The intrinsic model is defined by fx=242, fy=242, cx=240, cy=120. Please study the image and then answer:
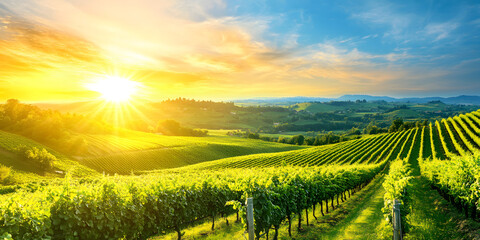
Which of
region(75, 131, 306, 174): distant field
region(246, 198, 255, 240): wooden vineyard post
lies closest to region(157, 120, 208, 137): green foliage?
region(75, 131, 306, 174): distant field

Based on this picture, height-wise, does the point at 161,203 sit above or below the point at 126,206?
below

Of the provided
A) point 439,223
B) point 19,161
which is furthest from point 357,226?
point 19,161

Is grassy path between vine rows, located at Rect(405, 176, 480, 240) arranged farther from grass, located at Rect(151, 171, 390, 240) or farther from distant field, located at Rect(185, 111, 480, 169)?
distant field, located at Rect(185, 111, 480, 169)

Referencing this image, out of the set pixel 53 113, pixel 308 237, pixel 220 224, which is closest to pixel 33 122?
pixel 53 113

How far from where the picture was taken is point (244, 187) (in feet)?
35.1

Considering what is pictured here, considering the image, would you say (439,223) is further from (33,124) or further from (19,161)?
(33,124)

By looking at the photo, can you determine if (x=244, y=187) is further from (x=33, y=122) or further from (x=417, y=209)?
(x=33, y=122)

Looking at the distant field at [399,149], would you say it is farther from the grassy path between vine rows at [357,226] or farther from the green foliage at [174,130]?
the green foliage at [174,130]

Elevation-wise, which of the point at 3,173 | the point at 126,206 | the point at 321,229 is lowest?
the point at 3,173

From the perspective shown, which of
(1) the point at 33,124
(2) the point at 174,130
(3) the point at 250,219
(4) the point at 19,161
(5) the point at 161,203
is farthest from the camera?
(2) the point at 174,130

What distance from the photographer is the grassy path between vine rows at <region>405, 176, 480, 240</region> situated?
11.6 metres

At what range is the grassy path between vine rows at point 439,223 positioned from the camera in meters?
11.6

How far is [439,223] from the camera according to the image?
1407 centimetres

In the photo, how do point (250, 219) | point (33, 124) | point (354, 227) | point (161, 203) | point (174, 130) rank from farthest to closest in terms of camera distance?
point (174, 130) < point (33, 124) < point (354, 227) < point (161, 203) < point (250, 219)
